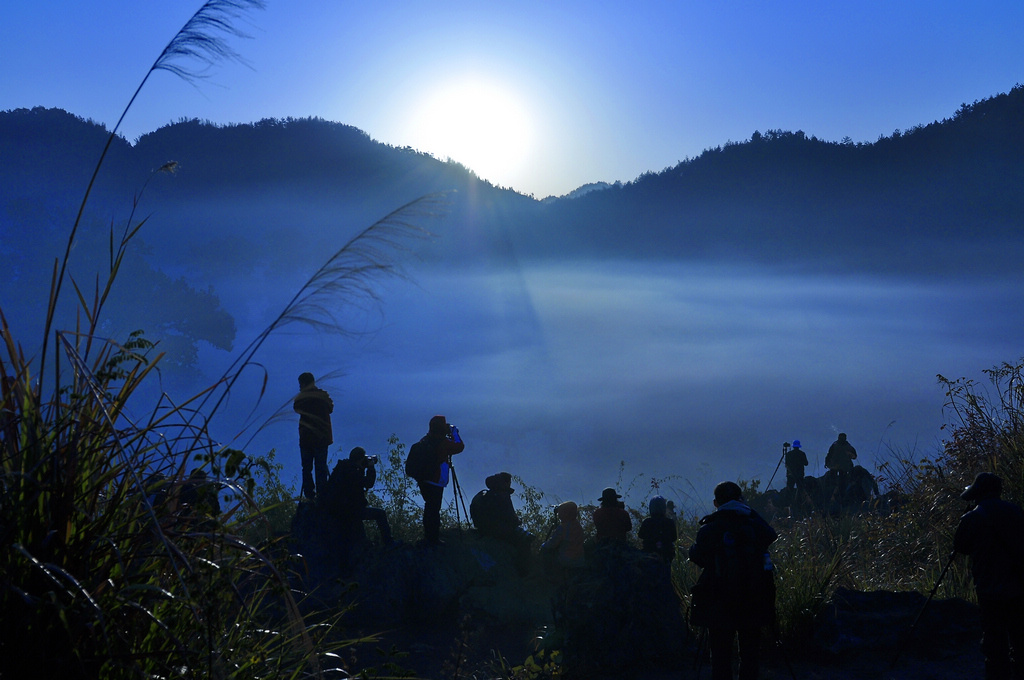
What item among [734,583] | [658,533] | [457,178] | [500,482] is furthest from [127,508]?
[457,178]

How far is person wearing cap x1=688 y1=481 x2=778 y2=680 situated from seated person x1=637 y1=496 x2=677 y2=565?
2.64 meters

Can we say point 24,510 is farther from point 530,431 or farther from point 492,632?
point 530,431

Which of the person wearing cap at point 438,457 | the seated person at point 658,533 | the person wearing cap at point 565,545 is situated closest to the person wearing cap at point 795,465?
the person wearing cap at point 565,545

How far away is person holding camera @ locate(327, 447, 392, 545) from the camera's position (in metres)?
8.06

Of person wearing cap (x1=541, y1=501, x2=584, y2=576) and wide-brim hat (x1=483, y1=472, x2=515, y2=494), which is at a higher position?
wide-brim hat (x1=483, y1=472, x2=515, y2=494)

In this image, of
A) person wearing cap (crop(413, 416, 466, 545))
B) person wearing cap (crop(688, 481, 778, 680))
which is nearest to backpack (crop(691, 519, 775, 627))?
person wearing cap (crop(688, 481, 778, 680))

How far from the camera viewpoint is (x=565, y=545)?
875cm

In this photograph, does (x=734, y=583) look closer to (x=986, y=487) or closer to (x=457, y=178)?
(x=986, y=487)

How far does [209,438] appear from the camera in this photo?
2.51 m

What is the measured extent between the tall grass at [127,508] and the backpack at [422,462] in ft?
17.7

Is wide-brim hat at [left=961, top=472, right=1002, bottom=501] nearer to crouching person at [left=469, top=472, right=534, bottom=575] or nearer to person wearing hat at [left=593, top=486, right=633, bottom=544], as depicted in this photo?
person wearing hat at [left=593, top=486, right=633, bottom=544]

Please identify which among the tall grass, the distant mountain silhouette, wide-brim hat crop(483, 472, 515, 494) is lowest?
wide-brim hat crop(483, 472, 515, 494)

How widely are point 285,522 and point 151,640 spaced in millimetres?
8494

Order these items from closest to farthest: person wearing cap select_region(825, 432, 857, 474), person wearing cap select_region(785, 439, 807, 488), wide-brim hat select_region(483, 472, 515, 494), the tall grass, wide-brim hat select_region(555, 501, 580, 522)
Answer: the tall grass → wide-brim hat select_region(555, 501, 580, 522) → wide-brim hat select_region(483, 472, 515, 494) → person wearing cap select_region(825, 432, 857, 474) → person wearing cap select_region(785, 439, 807, 488)
